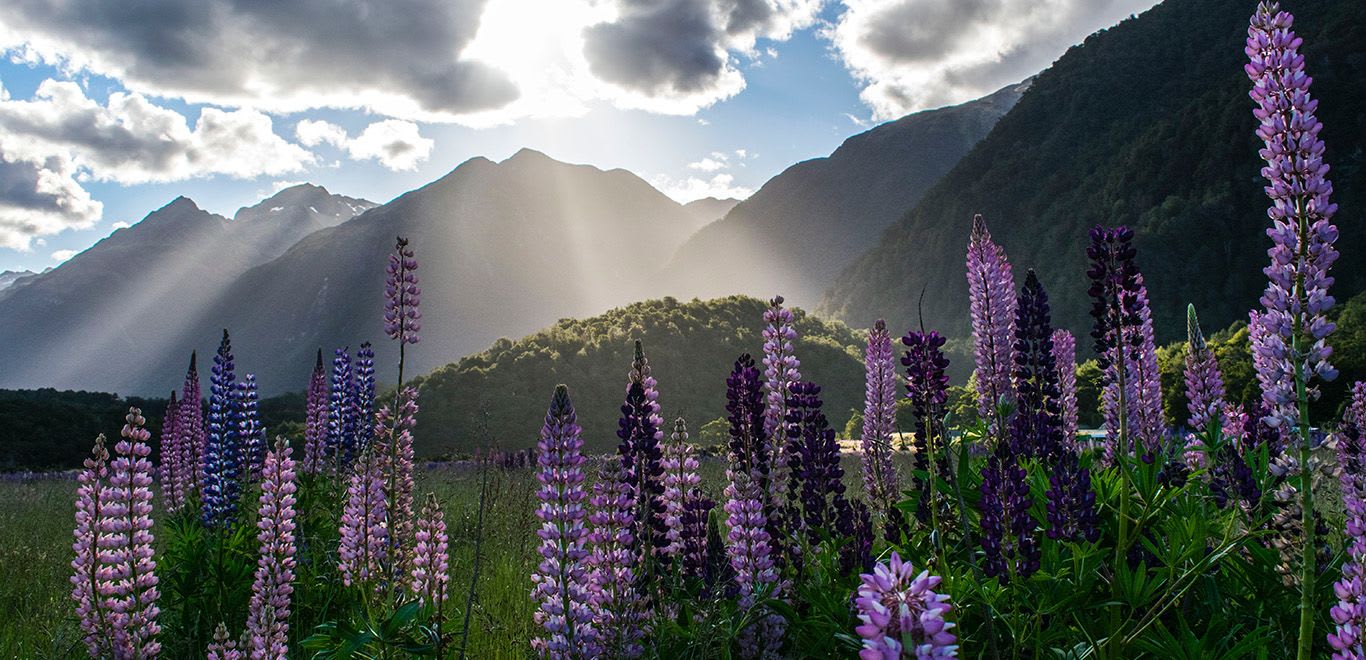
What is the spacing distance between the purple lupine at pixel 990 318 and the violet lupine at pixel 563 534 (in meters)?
2.63

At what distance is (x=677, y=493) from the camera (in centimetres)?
373

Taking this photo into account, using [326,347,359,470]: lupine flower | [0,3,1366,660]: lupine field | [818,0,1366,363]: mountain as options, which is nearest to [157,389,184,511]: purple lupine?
[326,347,359,470]: lupine flower

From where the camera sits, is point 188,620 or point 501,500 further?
point 501,500

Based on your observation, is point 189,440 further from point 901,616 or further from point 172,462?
point 901,616

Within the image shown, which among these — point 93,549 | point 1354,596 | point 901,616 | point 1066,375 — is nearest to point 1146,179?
point 1066,375

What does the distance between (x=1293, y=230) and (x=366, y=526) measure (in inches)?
179

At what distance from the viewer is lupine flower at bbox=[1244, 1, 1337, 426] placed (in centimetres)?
202

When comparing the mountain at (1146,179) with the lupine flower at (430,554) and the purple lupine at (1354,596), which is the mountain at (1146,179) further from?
the lupine flower at (430,554)

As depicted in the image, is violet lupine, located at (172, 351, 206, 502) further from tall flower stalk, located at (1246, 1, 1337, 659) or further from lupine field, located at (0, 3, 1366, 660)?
tall flower stalk, located at (1246, 1, 1337, 659)

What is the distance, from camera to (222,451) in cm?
661

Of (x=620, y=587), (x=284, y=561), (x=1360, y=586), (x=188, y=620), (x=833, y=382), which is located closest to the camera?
(x=1360, y=586)

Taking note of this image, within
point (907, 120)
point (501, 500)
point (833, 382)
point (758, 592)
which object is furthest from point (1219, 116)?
point (907, 120)

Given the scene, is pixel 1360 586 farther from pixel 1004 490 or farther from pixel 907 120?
pixel 907 120

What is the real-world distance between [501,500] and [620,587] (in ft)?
26.3
